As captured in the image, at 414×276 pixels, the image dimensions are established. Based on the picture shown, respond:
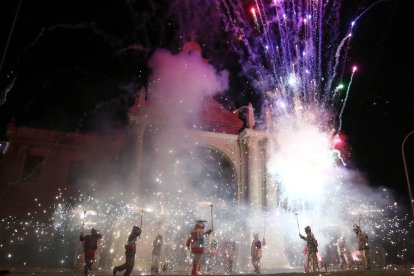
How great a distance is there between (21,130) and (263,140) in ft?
56.2

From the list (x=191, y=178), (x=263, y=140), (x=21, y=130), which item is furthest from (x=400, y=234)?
(x=21, y=130)

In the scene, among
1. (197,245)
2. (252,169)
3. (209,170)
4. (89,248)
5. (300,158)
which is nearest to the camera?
(197,245)

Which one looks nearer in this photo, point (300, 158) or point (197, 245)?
point (197, 245)

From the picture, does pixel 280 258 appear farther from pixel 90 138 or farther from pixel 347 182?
pixel 90 138

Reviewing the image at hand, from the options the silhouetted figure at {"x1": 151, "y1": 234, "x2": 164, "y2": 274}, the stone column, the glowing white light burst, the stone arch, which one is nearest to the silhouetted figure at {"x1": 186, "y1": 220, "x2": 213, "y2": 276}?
the silhouetted figure at {"x1": 151, "y1": 234, "x2": 164, "y2": 274}

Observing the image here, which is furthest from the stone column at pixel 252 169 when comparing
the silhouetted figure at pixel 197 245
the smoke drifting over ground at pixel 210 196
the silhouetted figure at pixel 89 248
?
the silhouetted figure at pixel 89 248

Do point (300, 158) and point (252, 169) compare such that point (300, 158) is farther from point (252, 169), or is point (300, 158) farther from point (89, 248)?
point (89, 248)

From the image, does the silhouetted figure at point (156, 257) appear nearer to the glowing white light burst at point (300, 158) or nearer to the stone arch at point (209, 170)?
the stone arch at point (209, 170)

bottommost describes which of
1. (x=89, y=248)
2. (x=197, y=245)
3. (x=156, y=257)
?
(x=156, y=257)

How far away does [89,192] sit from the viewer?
2217 centimetres

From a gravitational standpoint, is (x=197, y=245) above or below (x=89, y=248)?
above

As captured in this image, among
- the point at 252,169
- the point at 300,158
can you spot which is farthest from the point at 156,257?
the point at 300,158

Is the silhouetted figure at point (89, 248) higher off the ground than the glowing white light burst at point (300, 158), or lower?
lower

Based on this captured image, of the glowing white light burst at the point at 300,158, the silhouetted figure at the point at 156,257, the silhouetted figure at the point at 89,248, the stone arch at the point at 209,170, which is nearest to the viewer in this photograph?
the silhouetted figure at the point at 89,248
